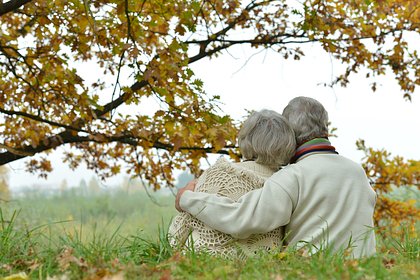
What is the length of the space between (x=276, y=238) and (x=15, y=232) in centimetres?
169

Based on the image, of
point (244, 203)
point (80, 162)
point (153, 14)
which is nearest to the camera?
point (244, 203)

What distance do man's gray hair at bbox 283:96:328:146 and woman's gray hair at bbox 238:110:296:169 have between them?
0.29ft

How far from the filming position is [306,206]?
137 inches

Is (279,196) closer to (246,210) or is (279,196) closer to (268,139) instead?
(246,210)

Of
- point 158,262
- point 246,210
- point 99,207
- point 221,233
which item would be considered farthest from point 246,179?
point 99,207

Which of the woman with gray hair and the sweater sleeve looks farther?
the woman with gray hair

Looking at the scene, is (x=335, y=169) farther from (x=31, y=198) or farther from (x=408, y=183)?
(x=31, y=198)

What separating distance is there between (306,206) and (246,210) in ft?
1.32

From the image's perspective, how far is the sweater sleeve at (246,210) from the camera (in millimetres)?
3330

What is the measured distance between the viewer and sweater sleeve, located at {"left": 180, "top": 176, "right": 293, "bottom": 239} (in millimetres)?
3330

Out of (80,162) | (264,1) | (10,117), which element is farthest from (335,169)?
(80,162)

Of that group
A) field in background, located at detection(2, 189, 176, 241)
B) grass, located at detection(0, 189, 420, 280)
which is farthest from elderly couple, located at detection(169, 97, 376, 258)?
field in background, located at detection(2, 189, 176, 241)

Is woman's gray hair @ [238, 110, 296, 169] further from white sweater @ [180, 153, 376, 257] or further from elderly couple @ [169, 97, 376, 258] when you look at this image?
white sweater @ [180, 153, 376, 257]

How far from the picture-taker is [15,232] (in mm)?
3664
